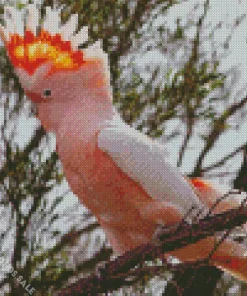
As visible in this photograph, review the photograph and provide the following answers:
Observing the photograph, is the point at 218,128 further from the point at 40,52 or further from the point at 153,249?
the point at 153,249

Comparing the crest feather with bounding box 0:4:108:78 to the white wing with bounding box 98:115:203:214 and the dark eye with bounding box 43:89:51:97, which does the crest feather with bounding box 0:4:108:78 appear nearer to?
the dark eye with bounding box 43:89:51:97

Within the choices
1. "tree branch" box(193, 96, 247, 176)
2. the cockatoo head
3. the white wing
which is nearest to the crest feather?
the cockatoo head

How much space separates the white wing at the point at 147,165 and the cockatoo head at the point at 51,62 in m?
0.17

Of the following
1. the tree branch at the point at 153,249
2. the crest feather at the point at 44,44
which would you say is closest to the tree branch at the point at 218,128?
the crest feather at the point at 44,44

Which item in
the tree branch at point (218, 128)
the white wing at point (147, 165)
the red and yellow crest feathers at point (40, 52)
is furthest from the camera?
the tree branch at point (218, 128)

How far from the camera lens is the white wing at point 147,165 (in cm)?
155

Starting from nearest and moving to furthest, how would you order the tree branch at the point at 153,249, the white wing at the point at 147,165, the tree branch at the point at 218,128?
the tree branch at the point at 153,249
the white wing at the point at 147,165
the tree branch at the point at 218,128

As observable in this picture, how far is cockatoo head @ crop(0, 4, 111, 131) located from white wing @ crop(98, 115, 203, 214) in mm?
171

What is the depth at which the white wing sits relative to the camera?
61.1 inches

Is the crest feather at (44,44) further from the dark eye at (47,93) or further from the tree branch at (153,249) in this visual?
the tree branch at (153,249)

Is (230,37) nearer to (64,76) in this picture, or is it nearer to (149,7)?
(149,7)

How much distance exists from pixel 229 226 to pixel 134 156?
1.79ft

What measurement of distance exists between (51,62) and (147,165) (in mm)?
385

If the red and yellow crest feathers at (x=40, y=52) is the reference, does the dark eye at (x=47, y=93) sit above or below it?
below
